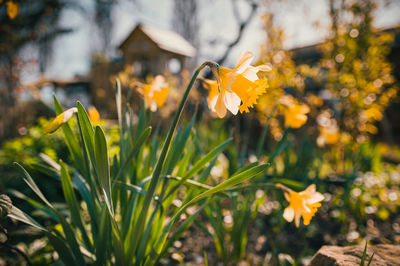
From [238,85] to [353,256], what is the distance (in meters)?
0.78

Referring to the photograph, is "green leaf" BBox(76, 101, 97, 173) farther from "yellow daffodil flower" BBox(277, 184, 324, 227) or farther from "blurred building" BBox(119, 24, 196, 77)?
"blurred building" BBox(119, 24, 196, 77)

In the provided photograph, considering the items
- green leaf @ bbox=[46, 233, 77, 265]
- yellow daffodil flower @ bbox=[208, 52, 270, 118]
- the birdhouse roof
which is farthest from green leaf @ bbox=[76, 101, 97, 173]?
the birdhouse roof

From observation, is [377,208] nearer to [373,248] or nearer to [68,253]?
[373,248]

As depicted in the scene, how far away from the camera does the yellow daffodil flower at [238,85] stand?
71cm

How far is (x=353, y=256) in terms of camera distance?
0.91 m

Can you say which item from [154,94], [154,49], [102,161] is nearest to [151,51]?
[154,49]

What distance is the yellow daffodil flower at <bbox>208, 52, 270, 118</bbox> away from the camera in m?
0.71

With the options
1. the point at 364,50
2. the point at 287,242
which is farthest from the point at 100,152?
the point at 364,50

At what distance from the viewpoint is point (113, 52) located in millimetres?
15703

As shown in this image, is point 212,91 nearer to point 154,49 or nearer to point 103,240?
point 103,240

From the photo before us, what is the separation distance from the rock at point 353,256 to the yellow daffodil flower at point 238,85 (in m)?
0.65

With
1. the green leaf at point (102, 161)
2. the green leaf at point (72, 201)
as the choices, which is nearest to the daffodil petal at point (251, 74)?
the green leaf at point (102, 161)

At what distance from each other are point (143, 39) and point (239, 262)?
712cm

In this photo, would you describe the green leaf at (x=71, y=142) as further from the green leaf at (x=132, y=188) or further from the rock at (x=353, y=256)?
the rock at (x=353, y=256)
